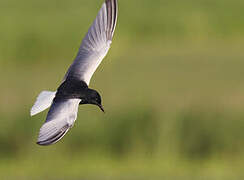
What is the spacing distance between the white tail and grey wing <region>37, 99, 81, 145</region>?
0.03 m

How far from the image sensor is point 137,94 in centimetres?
858

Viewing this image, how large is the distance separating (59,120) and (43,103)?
0.17 m

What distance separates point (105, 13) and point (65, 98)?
56 centimetres

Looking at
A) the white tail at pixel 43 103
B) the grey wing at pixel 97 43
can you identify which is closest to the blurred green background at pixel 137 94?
the grey wing at pixel 97 43

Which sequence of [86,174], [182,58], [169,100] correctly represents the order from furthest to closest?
[182,58] < [169,100] < [86,174]

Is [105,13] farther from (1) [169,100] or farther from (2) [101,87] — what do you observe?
(2) [101,87]

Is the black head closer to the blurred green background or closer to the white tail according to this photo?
the white tail

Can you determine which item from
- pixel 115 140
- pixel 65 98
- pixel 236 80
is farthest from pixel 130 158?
pixel 65 98

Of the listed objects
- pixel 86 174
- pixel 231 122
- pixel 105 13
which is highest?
pixel 105 13

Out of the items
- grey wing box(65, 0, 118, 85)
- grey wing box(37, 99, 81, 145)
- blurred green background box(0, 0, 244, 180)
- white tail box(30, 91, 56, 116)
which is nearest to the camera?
grey wing box(37, 99, 81, 145)

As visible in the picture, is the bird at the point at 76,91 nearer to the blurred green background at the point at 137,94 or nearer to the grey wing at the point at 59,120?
the grey wing at the point at 59,120

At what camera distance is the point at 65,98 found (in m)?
4.80

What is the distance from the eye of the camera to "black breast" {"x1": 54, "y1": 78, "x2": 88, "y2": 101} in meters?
4.80

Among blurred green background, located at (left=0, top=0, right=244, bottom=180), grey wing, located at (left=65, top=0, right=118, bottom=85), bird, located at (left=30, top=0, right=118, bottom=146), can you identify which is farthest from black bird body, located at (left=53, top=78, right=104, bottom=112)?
blurred green background, located at (left=0, top=0, right=244, bottom=180)
